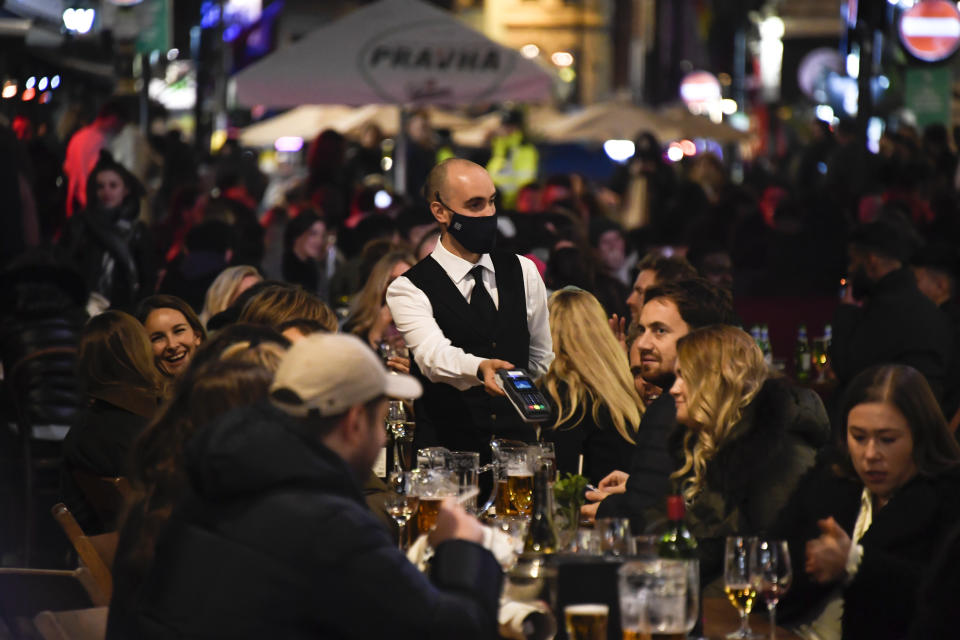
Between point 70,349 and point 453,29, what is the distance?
18.3 ft

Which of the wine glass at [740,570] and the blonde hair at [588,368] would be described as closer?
the wine glass at [740,570]

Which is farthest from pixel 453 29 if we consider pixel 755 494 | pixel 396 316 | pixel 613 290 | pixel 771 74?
pixel 771 74

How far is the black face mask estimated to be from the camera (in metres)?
6.44

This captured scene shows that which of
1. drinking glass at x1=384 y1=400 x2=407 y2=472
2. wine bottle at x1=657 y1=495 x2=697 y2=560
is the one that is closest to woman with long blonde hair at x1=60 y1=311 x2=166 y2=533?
Answer: drinking glass at x1=384 y1=400 x2=407 y2=472

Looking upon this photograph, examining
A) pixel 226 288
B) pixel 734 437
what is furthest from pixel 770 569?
pixel 226 288

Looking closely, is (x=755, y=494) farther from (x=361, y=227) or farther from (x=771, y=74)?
(x=771, y=74)

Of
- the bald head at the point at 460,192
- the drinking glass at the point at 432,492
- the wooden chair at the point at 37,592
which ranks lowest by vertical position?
the wooden chair at the point at 37,592

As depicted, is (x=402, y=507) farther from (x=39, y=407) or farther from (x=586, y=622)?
(x=39, y=407)

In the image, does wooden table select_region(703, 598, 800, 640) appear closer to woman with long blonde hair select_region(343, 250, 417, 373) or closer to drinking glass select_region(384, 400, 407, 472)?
drinking glass select_region(384, 400, 407, 472)

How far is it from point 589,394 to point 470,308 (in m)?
0.63

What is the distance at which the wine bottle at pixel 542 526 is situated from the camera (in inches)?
167

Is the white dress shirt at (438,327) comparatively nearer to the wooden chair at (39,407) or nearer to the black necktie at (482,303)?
the black necktie at (482,303)

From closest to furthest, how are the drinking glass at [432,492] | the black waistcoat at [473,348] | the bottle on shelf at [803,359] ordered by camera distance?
1. the drinking glass at [432,492]
2. the black waistcoat at [473,348]
3. the bottle on shelf at [803,359]

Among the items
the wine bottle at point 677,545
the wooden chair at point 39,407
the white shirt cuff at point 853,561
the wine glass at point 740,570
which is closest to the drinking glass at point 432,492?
the wine bottle at point 677,545
